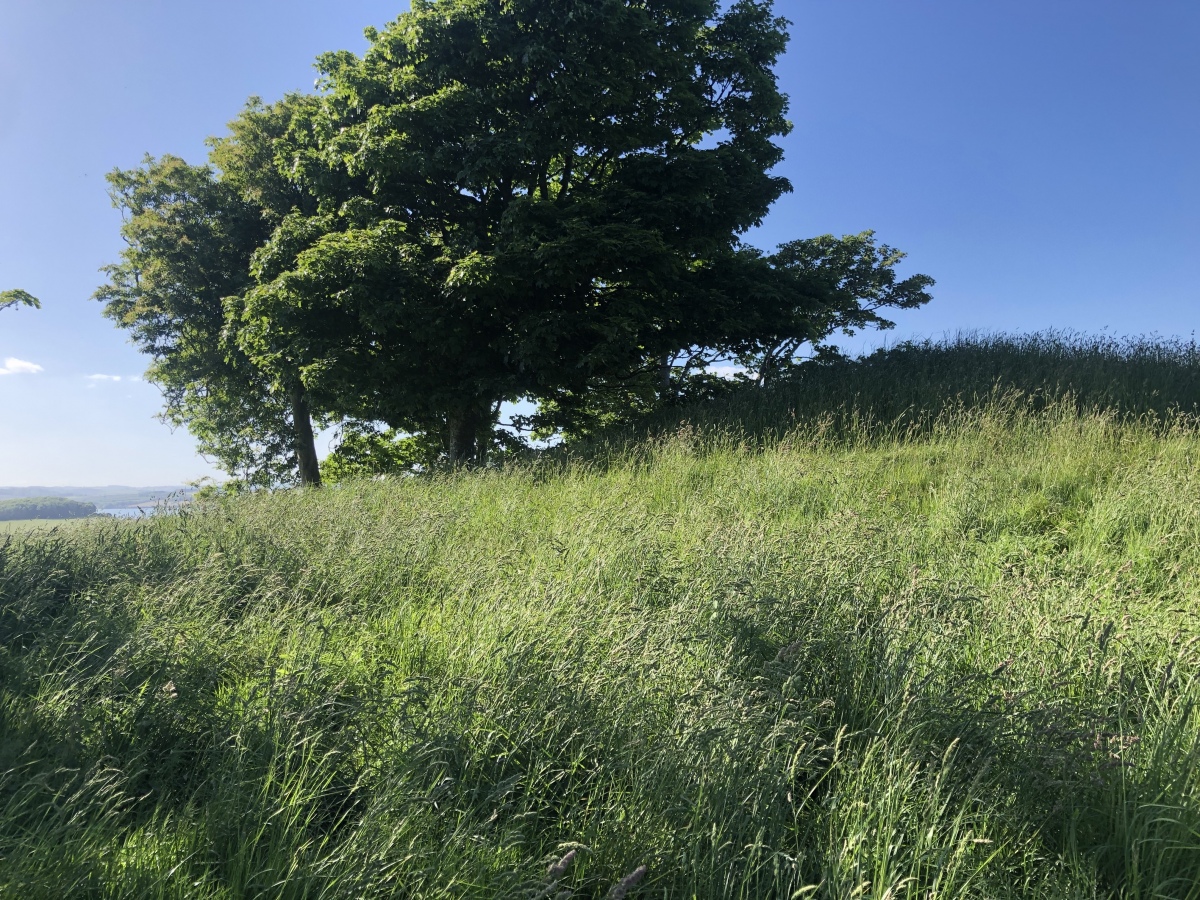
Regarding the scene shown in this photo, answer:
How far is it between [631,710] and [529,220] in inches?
426

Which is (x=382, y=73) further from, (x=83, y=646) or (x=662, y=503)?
(x=83, y=646)

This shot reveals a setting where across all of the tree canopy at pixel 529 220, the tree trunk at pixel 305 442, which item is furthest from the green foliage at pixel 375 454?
the tree canopy at pixel 529 220

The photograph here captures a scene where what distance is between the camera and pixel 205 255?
17.8 meters

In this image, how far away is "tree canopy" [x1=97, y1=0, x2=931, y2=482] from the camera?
1201 centimetres

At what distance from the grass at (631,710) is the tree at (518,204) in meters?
7.44

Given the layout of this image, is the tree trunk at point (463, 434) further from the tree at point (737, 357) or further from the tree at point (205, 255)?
the tree at point (205, 255)

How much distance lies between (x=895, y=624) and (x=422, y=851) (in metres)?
2.60

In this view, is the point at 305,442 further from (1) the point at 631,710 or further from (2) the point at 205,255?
(1) the point at 631,710

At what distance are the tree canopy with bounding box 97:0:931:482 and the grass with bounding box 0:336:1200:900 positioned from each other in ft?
24.6

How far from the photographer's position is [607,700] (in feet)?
9.25

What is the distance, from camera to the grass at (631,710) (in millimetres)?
2076

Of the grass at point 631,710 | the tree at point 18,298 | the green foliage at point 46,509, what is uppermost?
the tree at point 18,298

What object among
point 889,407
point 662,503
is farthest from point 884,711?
point 889,407

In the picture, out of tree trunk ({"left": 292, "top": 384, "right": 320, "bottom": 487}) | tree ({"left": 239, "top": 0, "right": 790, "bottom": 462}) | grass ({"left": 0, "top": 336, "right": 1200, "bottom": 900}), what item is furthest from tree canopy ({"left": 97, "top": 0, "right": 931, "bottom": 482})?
grass ({"left": 0, "top": 336, "right": 1200, "bottom": 900})
